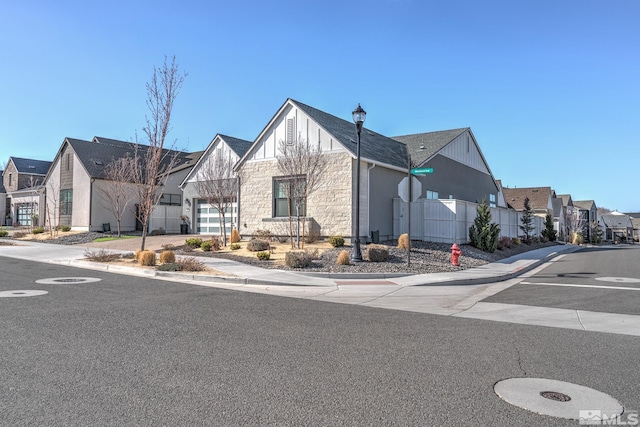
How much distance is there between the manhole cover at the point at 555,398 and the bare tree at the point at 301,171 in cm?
1441

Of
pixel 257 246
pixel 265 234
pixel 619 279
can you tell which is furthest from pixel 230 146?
pixel 619 279

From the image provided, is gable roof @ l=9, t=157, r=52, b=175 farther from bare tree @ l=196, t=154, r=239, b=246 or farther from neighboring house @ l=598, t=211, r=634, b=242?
neighboring house @ l=598, t=211, r=634, b=242

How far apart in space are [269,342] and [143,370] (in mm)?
1730

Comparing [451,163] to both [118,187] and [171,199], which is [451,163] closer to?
[171,199]

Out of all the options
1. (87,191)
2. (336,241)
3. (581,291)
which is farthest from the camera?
(87,191)

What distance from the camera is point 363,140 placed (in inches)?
864

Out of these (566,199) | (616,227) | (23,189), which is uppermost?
(566,199)

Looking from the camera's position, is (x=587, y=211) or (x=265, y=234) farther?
(x=587, y=211)

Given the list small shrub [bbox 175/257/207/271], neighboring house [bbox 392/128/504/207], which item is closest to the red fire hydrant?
neighboring house [bbox 392/128/504/207]

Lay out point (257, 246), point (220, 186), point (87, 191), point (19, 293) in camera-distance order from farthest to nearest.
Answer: point (87, 191)
point (220, 186)
point (257, 246)
point (19, 293)

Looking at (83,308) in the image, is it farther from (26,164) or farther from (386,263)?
(26,164)
